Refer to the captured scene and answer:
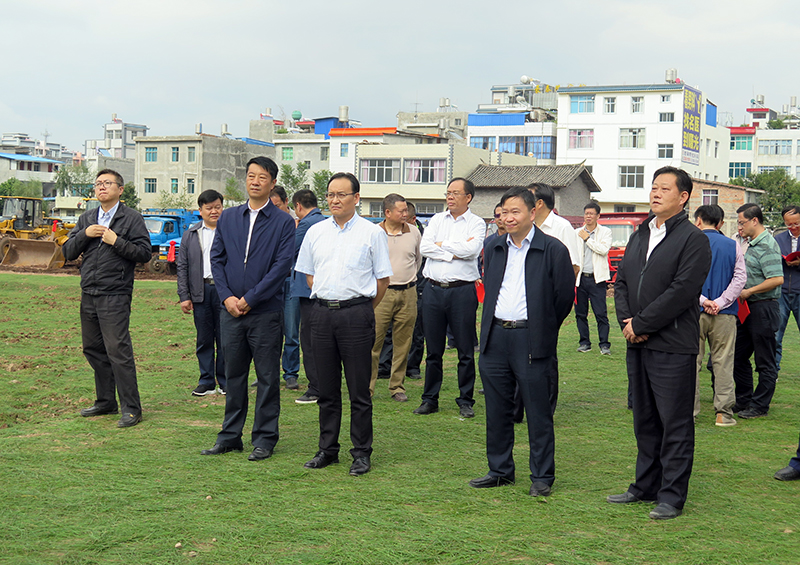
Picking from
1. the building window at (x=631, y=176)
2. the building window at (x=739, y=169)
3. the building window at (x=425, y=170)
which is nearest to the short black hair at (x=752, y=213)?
the building window at (x=425, y=170)

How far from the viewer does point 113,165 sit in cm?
8406

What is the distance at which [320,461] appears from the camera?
5.46 m

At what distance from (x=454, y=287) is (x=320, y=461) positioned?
2.33 metres

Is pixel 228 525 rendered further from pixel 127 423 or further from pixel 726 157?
pixel 726 157

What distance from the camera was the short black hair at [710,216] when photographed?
6.89m

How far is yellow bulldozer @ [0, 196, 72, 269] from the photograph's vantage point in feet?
86.6

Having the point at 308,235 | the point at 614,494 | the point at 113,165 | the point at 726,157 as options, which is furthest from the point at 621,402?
the point at 113,165

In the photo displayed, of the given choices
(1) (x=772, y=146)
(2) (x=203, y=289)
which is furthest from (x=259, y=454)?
(1) (x=772, y=146)

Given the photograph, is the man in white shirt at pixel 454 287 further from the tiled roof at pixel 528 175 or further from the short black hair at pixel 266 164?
the tiled roof at pixel 528 175

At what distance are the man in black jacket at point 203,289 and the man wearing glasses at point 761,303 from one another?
Answer: 525cm

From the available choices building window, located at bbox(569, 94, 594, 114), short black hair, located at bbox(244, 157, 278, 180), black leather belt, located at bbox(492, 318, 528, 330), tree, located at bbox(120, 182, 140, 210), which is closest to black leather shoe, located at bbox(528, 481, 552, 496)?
black leather belt, located at bbox(492, 318, 528, 330)

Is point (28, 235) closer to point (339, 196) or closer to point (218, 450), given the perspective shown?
point (218, 450)

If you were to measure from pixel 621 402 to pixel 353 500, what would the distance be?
415 centimetres

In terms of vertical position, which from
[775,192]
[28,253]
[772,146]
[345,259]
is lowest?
[28,253]
